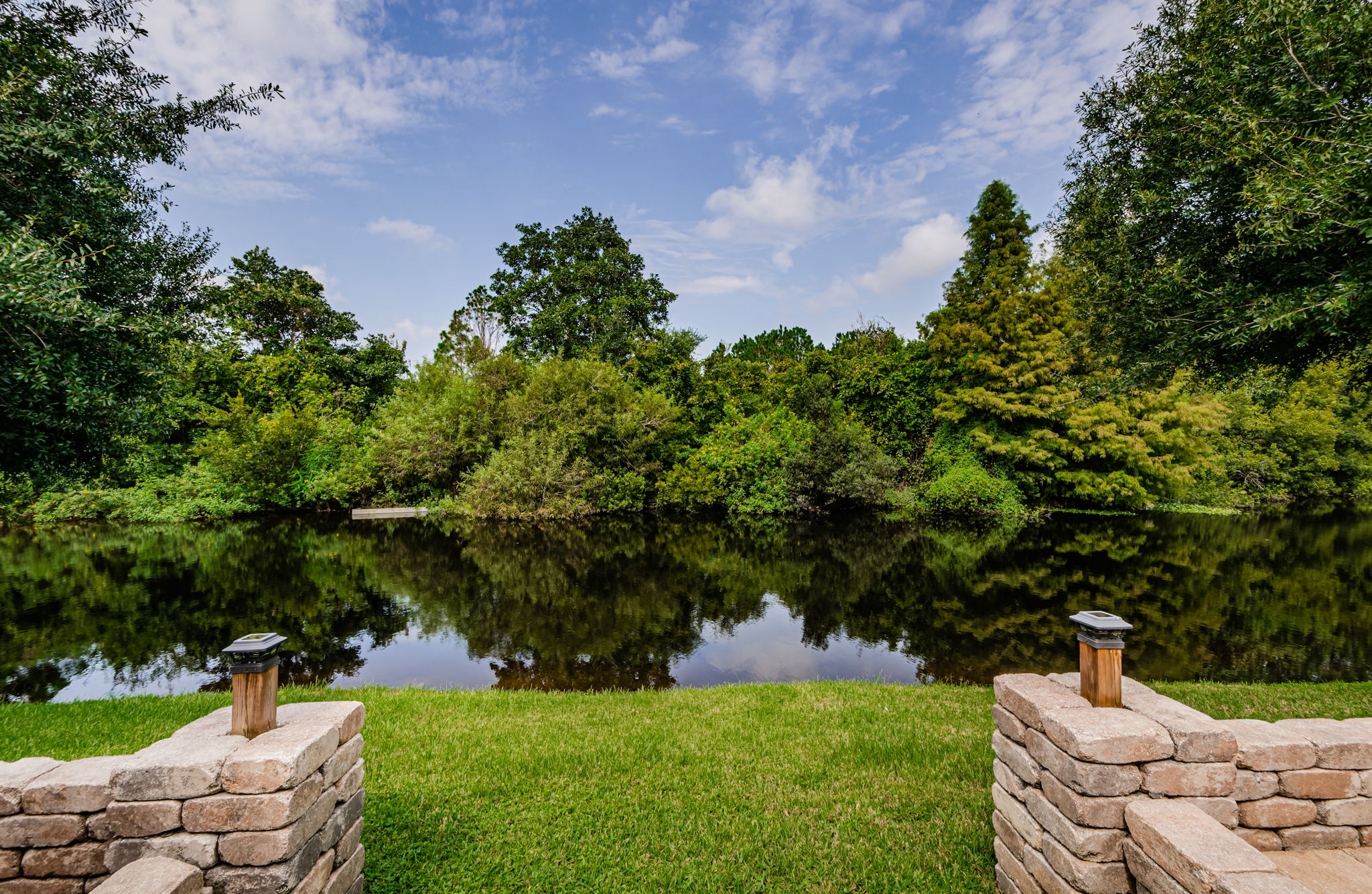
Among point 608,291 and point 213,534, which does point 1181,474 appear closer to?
point 608,291

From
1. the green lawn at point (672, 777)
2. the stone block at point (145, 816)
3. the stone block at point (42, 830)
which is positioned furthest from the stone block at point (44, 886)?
the green lawn at point (672, 777)

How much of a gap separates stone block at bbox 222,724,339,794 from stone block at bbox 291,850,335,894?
477 millimetres

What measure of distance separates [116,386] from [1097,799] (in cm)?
899

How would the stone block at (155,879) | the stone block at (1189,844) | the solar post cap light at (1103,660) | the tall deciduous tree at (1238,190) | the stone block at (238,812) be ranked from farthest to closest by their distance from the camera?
the tall deciduous tree at (1238,190)
the solar post cap light at (1103,660)
the stone block at (238,812)
the stone block at (155,879)
the stone block at (1189,844)

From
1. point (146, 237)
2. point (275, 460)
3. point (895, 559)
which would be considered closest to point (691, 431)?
point (895, 559)

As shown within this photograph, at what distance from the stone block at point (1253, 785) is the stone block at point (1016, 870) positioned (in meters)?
1.02

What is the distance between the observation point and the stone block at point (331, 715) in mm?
2924

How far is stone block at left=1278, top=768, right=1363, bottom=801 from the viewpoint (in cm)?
279

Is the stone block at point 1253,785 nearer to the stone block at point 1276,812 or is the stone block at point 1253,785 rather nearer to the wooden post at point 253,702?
the stone block at point 1276,812

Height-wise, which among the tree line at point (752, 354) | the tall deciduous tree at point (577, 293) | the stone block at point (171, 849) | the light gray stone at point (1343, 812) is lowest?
the stone block at point (171, 849)

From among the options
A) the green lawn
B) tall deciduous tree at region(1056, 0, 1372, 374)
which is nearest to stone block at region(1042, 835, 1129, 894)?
the green lawn

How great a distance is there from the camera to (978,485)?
23.4m

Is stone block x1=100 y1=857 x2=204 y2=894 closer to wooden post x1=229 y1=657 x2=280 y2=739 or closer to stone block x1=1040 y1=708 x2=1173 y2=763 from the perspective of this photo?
wooden post x1=229 y1=657 x2=280 y2=739

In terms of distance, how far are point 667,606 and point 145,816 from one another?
29.5 ft
